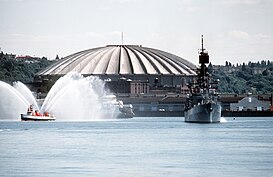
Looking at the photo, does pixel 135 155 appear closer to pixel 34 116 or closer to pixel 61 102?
pixel 34 116

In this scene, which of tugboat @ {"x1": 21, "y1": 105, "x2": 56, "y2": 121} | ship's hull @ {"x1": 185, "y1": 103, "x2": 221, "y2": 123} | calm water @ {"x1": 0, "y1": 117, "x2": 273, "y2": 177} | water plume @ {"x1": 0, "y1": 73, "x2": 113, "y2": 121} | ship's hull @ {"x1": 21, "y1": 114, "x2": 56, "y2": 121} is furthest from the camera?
water plume @ {"x1": 0, "y1": 73, "x2": 113, "y2": 121}

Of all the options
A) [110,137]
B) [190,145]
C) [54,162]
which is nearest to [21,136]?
[110,137]

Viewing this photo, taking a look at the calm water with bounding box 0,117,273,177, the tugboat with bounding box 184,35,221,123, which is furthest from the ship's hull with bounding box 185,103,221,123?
the calm water with bounding box 0,117,273,177

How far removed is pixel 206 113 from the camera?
13650cm

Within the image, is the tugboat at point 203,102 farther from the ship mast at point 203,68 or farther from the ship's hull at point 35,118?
the ship's hull at point 35,118

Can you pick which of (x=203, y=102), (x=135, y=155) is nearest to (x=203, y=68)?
(x=203, y=102)

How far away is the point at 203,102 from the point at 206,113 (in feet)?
10.9

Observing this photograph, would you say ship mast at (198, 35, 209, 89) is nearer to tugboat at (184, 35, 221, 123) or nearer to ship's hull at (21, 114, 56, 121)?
tugboat at (184, 35, 221, 123)

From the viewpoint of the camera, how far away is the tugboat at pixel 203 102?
448 feet

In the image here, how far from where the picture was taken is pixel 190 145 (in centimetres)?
8094

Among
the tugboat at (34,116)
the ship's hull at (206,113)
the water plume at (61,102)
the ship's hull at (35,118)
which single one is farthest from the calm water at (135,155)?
the water plume at (61,102)

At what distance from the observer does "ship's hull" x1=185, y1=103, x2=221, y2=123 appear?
136 m

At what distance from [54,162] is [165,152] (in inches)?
429

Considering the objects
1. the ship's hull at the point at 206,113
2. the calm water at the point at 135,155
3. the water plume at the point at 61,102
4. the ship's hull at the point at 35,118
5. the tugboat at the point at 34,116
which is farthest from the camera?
the water plume at the point at 61,102
